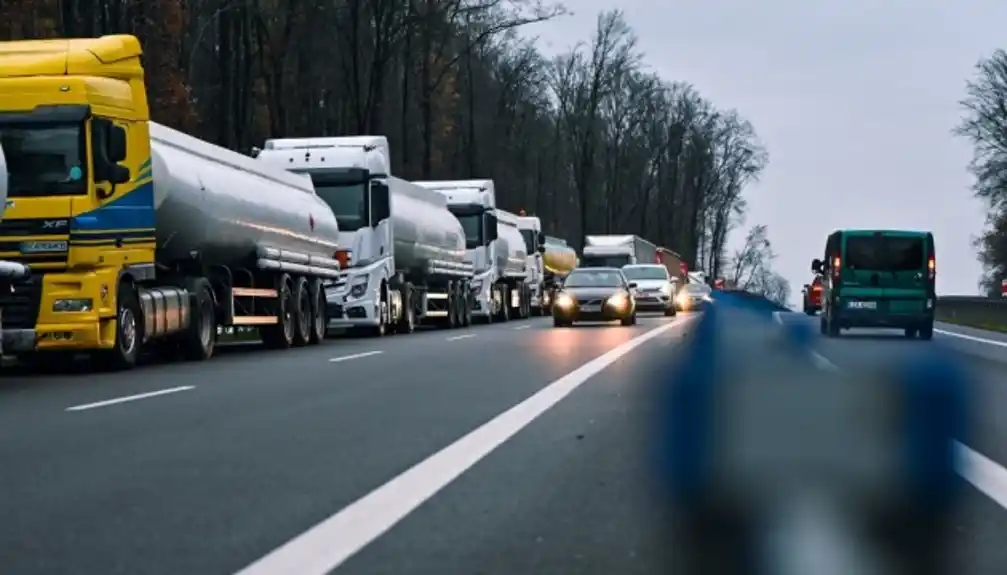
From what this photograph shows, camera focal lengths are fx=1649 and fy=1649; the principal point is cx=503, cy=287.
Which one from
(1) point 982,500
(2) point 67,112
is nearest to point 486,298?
(2) point 67,112

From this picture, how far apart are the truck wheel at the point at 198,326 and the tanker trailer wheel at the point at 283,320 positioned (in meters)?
3.46

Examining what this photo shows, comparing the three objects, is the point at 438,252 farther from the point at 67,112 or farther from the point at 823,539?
the point at 823,539

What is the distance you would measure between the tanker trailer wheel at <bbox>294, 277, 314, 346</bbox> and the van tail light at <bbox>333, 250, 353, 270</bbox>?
2751 mm

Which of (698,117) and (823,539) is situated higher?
(698,117)

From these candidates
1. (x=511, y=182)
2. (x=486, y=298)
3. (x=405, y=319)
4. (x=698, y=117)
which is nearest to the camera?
(x=405, y=319)

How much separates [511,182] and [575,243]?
23742 mm

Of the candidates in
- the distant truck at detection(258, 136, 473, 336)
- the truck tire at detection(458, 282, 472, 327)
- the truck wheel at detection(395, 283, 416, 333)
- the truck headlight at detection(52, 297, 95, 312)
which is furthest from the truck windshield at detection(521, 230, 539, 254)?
the truck headlight at detection(52, 297, 95, 312)

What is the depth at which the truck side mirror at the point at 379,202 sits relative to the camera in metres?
33.2

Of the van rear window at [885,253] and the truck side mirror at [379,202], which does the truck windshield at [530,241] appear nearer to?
the truck side mirror at [379,202]

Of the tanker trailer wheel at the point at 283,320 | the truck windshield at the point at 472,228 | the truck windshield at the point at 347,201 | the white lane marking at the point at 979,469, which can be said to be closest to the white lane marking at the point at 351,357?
the tanker trailer wheel at the point at 283,320

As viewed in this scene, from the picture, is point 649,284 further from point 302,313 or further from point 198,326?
point 198,326

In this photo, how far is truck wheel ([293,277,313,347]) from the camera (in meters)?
28.5

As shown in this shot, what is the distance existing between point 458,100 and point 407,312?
4018 cm

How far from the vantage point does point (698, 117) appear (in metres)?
110
